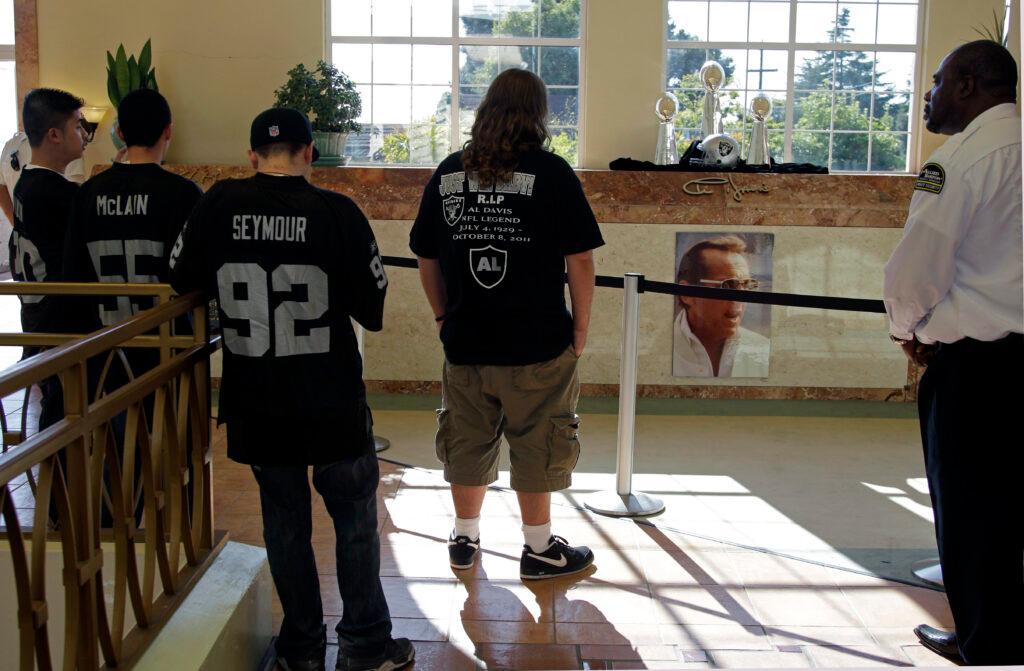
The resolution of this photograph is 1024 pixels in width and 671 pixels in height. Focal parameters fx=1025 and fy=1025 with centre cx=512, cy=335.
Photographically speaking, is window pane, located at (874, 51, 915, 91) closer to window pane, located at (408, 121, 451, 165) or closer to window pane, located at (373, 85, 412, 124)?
window pane, located at (408, 121, 451, 165)

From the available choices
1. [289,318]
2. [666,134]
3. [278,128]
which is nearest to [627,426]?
[289,318]

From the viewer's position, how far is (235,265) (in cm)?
245

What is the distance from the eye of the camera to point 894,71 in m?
7.89

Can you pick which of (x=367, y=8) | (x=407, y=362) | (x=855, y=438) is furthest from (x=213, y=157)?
(x=855, y=438)

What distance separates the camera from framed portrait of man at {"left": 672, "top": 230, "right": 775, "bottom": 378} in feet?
20.8

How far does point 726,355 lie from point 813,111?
2.58 m

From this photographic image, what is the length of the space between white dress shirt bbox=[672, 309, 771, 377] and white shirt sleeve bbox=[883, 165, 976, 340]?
12.5ft

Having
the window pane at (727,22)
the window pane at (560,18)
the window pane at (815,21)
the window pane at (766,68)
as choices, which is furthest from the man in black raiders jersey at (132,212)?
the window pane at (815,21)

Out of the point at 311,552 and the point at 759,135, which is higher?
the point at 759,135

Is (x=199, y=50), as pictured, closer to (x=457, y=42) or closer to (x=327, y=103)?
(x=327, y=103)

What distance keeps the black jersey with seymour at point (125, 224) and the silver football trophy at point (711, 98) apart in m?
4.98

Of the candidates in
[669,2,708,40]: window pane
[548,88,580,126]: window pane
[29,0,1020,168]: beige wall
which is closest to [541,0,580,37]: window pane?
[29,0,1020,168]: beige wall

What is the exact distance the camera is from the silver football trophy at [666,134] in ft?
23.4

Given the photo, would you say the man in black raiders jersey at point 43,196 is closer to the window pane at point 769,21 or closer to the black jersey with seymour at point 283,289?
the black jersey with seymour at point 283,289
